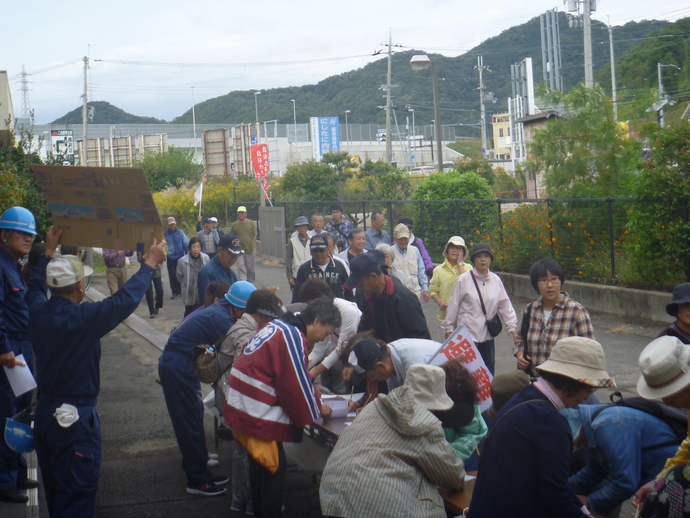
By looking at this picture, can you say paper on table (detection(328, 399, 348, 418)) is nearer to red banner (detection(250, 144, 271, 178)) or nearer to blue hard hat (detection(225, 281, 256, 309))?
blue hard hat (detection(225, 281, 256, 309))

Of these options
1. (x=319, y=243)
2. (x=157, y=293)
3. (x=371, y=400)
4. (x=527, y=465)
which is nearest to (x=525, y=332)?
(x=371, y=400)

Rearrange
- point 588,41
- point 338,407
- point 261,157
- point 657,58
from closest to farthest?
point 338,407, point 588,41, point 261,157, point 657,58

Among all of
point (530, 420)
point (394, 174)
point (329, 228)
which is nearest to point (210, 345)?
point (530, 420)

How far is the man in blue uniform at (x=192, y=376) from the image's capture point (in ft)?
18.7

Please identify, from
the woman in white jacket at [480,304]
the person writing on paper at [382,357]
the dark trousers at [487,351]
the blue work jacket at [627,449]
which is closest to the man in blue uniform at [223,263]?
the woman in white jacket at [480,304]

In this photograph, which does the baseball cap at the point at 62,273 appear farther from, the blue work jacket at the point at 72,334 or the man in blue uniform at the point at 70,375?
the blue work jacket at the point at 72,334

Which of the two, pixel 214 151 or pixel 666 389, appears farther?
pixel 214 151

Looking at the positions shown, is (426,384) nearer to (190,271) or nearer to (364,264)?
(364,264)

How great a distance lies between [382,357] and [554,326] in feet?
5.70

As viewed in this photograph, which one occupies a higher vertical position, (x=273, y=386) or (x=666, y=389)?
(x=666, y=389)

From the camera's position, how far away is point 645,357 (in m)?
3.01

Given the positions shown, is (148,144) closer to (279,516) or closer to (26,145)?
(26,145)

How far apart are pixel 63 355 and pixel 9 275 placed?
154cm

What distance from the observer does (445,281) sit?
8.36 metres
